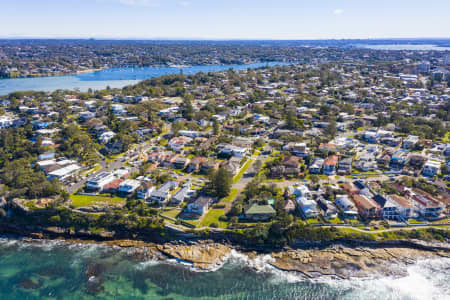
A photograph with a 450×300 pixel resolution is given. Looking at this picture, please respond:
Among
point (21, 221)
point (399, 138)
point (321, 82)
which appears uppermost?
point (321, 82)

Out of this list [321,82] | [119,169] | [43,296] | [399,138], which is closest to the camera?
[43,296]

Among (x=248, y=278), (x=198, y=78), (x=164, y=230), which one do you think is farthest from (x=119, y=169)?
(x=198, y=78)

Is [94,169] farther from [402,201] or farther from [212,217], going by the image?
[402,201]

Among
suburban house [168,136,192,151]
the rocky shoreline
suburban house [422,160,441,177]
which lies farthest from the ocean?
suburban house [168,136,192,151]

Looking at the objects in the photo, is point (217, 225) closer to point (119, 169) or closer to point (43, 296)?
point (43, 296)

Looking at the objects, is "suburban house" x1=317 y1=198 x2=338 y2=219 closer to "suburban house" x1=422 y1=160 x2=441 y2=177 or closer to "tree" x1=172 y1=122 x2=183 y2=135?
"suburban house" x1=422 y1=160 x2=441 y2=177

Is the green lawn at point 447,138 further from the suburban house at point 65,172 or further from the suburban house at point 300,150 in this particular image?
the suburban house at point 65,172

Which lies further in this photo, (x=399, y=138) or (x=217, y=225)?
(x=399, y=138)

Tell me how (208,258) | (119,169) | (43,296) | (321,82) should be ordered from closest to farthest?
(43,296)
(208,258)
(119,169)
(321,82)
